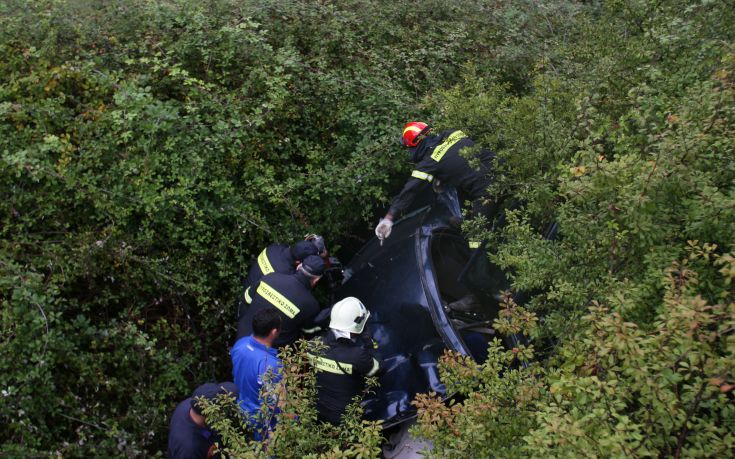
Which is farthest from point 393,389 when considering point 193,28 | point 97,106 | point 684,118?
point 193,28

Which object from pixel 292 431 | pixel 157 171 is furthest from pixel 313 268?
pixel 292 431

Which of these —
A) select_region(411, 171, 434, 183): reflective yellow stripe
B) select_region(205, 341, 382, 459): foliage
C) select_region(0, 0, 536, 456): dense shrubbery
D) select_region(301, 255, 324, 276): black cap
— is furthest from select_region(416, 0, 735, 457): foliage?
select_region(0, 0, 536, 456): dense shrubbery

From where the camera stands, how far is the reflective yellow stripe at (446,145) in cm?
529

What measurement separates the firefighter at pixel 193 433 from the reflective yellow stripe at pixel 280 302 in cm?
79

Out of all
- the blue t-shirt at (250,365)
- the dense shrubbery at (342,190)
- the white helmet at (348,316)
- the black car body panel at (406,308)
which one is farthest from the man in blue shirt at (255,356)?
the black car body panel at (406,308)

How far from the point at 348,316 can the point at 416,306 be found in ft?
1.68

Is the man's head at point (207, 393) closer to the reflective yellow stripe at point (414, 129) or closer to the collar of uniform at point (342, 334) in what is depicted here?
the collar of uniform at point (342, 334)

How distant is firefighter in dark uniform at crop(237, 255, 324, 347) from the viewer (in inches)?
176

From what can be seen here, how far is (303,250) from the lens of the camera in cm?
490

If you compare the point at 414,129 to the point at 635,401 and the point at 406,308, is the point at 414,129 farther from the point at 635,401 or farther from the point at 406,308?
the point at 635,401

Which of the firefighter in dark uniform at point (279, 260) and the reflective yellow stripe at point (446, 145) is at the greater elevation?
the reflective yellow stripe at point (446, 145)

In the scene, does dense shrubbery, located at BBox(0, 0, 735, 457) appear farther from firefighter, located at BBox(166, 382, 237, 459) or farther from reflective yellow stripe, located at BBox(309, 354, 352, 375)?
reflective yellow stripe, located at BBox(309, 354, 352, 375)

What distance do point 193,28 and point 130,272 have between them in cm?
278

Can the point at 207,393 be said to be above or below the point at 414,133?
below
